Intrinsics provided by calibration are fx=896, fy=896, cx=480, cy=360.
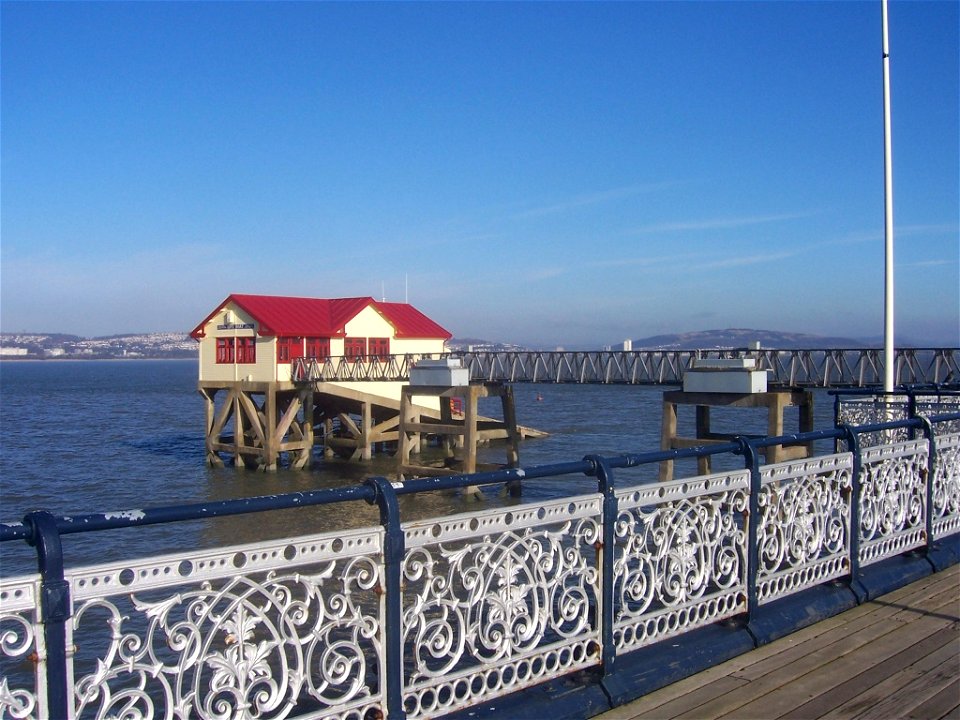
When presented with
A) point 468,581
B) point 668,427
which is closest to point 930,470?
point 468,581

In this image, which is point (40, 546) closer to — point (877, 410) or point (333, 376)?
point (877, 410)

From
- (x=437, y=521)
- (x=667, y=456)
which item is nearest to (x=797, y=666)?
(x=667, y=456)

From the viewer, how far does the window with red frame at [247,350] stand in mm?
29391

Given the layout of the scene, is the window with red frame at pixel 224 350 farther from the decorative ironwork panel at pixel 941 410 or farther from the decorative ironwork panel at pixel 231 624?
the decorative ironwork panel at pixel 231 624

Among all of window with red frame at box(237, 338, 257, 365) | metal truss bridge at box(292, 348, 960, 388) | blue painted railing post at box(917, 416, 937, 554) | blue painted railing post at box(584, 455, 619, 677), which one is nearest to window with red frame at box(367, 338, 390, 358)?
metal truss bridge at box(292, 348, 960, 388)

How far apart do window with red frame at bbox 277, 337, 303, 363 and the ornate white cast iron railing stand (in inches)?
968

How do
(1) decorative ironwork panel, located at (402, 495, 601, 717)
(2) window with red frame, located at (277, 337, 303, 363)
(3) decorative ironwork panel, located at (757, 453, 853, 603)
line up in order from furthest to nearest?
(2) window with red frame, located at (277, 337, 303, 363) → (3) decorative ironwork panel, located at (757, 453, 853, 603) → (1) decorative ironwork panel, located at (402, 495, 601, 717)

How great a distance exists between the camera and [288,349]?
29141 mm

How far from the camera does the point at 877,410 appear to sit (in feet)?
31.3

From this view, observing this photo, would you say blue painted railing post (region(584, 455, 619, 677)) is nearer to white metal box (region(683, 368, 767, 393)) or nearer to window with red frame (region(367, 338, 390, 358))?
white metal box (region(683, 368, 767, 393))

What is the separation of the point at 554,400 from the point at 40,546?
66483 mm

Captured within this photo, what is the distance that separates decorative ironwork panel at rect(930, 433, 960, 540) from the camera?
6543 mm

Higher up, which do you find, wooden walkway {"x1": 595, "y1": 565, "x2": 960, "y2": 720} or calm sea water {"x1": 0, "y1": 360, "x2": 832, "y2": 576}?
wooden walkway {"x1": 595, "y1": 565, "x2": 960, "y2": 720}

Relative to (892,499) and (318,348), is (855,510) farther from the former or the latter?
(318,348)
